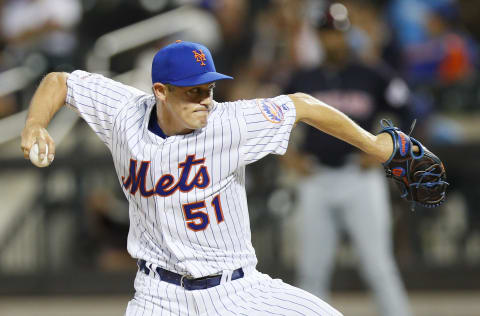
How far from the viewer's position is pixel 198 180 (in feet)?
12.4

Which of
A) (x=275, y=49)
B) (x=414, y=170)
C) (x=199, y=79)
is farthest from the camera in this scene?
(x=275, y=49)

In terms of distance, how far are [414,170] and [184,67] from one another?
109 cm

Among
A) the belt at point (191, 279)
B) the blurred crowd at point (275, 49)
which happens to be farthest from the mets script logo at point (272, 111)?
the blurred crowd at point (275, 49)

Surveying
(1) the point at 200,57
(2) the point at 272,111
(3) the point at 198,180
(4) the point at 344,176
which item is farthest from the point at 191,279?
(4) the point at 344,176

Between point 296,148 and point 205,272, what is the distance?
303cm

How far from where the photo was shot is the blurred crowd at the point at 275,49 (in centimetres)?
820

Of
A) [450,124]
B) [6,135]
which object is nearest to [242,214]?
[450,124]

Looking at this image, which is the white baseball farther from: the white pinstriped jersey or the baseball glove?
the baseball glove

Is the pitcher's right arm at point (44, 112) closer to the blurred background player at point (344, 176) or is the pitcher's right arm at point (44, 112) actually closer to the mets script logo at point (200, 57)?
→ the mets script logo at point (200, 57)

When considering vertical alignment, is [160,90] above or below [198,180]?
above

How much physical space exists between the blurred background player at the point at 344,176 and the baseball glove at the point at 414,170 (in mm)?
2304

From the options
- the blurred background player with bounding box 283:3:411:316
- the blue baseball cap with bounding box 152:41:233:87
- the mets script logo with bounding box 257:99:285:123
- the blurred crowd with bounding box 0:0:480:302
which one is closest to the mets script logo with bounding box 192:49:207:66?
the blue baseball cap with bounding box 152:41:233:87

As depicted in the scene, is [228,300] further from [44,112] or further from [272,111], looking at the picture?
[44,112]

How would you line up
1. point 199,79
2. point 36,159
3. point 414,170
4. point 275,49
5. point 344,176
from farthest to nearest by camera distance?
point 275,49 < point 344,176 < point 414,170 < point 199,79 < point 36,159
